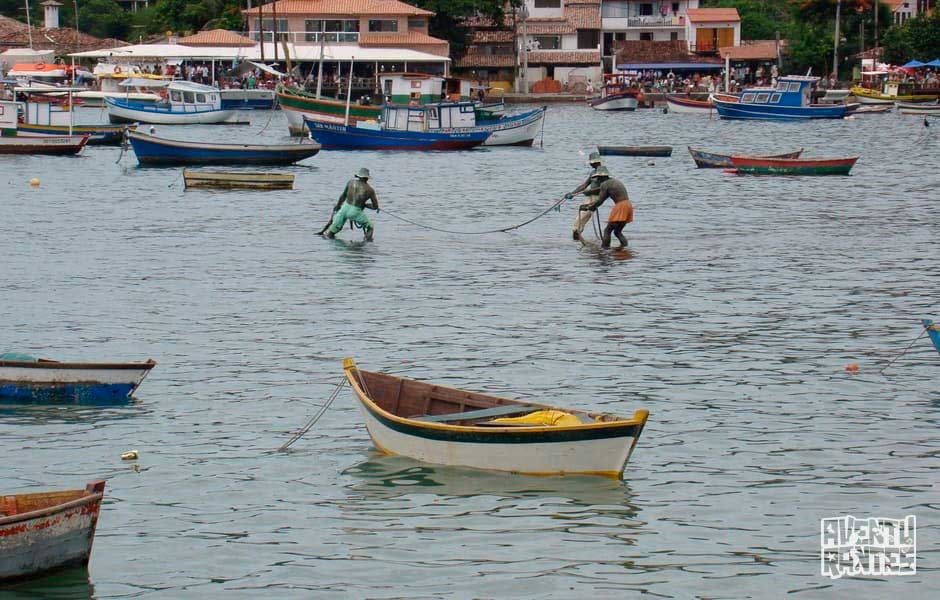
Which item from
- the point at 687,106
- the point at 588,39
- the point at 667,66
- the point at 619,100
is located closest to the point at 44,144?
the point at 687,106

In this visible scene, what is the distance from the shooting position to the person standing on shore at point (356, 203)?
28.7m

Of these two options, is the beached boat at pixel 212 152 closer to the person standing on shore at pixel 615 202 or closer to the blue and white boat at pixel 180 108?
the person standing on shore at pixel 615 202

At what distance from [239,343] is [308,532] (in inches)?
319

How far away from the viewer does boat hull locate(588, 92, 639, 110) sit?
10062 cm

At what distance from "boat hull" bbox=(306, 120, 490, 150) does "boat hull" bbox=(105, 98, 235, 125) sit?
21.5 m

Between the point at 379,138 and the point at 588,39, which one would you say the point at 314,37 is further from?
the point at 379,138

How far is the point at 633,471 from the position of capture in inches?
528

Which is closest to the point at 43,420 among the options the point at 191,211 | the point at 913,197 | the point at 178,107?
the point at 191,211

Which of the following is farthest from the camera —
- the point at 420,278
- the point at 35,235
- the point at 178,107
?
the point at 178,107

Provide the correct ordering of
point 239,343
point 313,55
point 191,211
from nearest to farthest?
point 239,343, point 191,211, point 313,55

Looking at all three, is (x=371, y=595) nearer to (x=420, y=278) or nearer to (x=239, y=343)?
(x=239, y=343)

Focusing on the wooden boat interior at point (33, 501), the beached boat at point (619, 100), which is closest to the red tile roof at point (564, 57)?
the beached boat at point (619, 100)

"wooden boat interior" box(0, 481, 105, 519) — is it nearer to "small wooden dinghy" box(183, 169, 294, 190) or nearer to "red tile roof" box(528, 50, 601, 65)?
"small wooden dinghy" box(183, 169, 294, 190)

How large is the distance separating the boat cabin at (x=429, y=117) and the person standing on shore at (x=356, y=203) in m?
30.7
